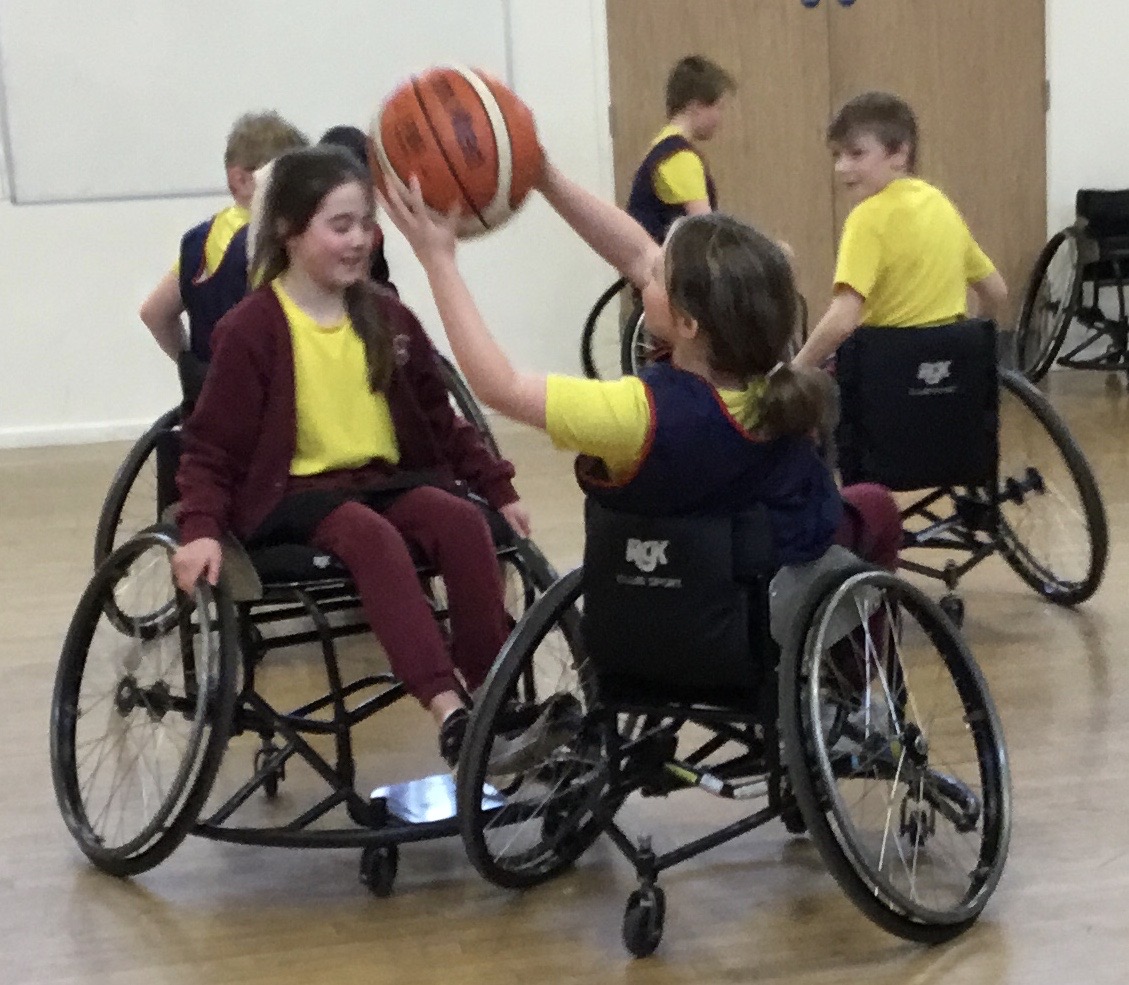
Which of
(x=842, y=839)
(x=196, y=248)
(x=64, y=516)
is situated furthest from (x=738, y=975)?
(x=64, y=516)

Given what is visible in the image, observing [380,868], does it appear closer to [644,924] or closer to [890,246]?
[644,924]

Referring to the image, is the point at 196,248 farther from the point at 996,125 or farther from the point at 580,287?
the point at 996,125

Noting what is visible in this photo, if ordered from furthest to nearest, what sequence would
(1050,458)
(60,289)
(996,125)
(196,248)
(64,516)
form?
1. (996,125)
2. (60,289)
3. (64,516)
4. (1050,458)
5. (196,248)

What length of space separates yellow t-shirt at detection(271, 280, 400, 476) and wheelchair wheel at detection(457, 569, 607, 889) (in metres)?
0.38

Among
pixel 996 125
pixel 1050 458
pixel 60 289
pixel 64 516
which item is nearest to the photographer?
pixel 1050 458

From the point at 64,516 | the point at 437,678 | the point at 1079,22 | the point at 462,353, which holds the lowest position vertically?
the point at 64,516

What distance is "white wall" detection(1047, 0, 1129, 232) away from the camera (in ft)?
20.9

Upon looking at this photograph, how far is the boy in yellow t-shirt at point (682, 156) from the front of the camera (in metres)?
5.12

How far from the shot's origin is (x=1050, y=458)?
13.4 feet

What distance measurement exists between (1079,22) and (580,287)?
2.12 metres

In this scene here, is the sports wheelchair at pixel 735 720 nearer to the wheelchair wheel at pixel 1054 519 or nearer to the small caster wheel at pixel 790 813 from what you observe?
the small caster wheel at pixel 790 813

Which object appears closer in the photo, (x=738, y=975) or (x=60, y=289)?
(x=738, y=975)

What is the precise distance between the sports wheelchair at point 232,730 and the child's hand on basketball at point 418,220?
0.50 metres

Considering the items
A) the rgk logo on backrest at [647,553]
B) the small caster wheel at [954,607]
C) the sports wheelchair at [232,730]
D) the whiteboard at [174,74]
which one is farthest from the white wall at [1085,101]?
the rgk logo on backrest at [647,553]
